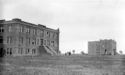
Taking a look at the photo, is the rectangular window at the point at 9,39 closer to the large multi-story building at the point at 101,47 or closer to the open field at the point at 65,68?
the open field at the point at 65,68

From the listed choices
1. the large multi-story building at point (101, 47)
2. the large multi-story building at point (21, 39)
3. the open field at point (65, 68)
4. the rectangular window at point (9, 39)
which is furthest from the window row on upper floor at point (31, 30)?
the large multi-story building at point (101, 47)

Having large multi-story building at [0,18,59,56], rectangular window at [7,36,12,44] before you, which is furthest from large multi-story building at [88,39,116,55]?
rectangular window at [7,36,12,44]

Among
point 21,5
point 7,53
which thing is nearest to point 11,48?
point 7,53

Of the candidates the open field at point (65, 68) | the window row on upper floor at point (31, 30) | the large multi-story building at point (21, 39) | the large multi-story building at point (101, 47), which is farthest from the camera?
the large multi-story building at point (101, 47)

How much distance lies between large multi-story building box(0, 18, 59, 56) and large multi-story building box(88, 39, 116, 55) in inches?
1313

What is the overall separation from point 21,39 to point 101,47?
148ft

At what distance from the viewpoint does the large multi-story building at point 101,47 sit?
81.3 meters

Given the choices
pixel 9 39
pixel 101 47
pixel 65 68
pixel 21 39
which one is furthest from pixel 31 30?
pixel 101 47

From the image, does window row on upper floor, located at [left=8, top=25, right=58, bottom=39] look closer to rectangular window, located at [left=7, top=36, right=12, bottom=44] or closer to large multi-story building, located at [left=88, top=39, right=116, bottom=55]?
rectangular window, located at [left=7, top=36, right=12, bottom=44]

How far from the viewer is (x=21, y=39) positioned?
4706cm

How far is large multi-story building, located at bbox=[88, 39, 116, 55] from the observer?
81.3 m

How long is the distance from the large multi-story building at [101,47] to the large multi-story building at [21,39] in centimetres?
3336

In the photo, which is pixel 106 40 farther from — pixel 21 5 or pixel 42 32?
pixel 21 5

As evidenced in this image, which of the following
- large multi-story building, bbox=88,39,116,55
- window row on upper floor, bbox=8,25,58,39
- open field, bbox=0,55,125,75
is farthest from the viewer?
large multi-story building, bbox=88,39,116,55
